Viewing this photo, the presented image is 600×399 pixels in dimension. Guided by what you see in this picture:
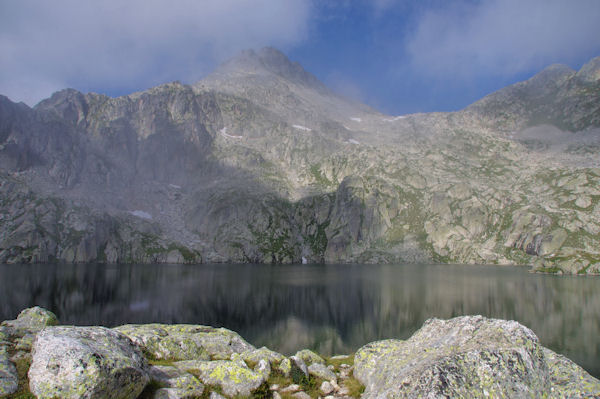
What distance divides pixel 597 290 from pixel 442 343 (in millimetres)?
111745

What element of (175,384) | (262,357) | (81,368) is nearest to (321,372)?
(262,357)

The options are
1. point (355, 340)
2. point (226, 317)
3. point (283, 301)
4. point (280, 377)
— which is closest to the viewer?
point (280, 377)

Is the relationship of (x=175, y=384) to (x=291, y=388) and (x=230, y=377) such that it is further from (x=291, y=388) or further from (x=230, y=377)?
(x=291, y=388)

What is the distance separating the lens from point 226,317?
61.3 meters

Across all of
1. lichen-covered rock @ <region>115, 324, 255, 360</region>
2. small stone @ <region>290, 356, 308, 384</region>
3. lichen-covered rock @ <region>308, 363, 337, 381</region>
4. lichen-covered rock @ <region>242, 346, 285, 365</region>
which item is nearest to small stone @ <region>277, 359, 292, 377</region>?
small stone @ <region>290, 356, 308, 384</region>

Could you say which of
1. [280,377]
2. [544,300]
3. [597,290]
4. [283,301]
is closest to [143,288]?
[283,301]

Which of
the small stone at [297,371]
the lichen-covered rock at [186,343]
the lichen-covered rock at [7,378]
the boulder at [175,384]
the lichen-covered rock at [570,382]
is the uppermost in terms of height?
the lichen-covered rock at [7,378]

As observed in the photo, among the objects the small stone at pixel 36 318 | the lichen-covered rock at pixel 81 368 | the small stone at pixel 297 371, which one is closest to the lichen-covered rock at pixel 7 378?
the lichen-covered rock at pixel 81 368

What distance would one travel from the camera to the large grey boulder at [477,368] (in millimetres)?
9859

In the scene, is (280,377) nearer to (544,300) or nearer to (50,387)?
(50,387)

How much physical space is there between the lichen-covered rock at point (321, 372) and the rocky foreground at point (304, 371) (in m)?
0.06

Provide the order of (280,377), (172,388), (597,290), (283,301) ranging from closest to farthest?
(172,388) → (280,377) → (283,301) → (597,290)

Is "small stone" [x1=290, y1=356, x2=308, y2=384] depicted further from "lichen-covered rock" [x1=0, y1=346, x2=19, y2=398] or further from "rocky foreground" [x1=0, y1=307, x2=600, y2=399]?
"lichen-covered rock" [x1=0, y1=346, x2=19, y2=398]

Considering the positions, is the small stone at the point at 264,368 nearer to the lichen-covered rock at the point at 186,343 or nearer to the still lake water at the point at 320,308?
the lichen-covered rock at the point at 186,343
